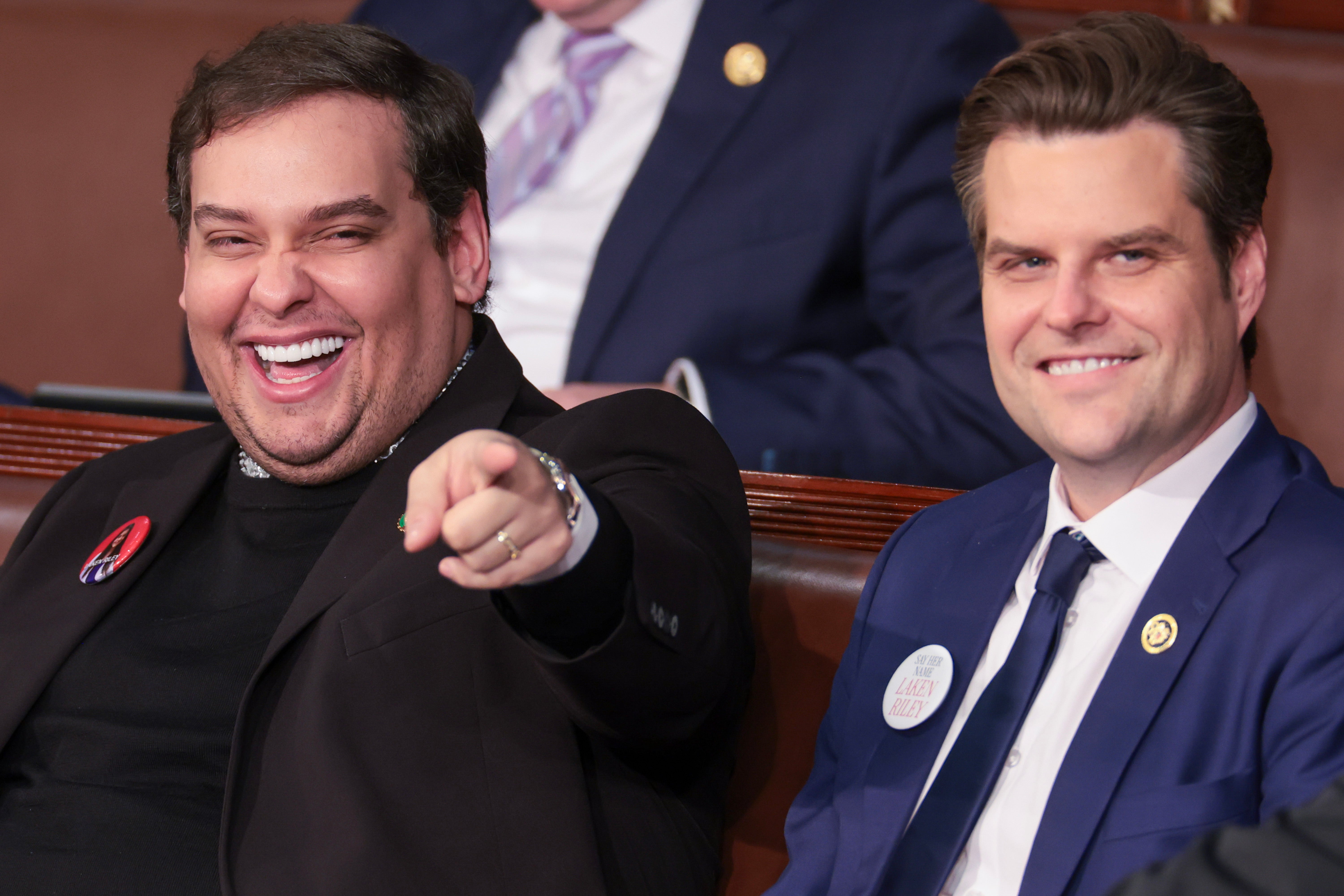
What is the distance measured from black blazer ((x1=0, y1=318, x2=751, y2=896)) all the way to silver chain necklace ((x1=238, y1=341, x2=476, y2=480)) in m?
0.09

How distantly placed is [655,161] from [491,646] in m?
1.24

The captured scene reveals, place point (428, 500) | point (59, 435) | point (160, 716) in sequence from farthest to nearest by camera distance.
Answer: point (59, 435), point (160, 716), point (428, 500)

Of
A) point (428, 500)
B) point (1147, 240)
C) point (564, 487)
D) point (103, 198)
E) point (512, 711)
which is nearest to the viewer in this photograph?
point (428, 500)

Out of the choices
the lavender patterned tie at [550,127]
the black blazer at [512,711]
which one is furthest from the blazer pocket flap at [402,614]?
the lavender patterned tie at [550,127]

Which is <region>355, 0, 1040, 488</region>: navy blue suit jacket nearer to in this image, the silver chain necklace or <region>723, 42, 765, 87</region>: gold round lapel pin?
<region>723, 42, 765, 87</region>: gold round lapel pin

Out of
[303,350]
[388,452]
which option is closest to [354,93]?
[303,350]

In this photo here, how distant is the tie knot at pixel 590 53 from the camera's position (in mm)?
2363

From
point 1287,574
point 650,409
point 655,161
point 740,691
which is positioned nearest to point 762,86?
point 655,161

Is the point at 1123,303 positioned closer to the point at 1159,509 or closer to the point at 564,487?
the point at 1159,509

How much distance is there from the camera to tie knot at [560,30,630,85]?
2.36 meters

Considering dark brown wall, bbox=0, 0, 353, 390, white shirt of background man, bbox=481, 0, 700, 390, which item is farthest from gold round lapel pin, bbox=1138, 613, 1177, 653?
dark brown wall, bbox=0, 0, 353, 390

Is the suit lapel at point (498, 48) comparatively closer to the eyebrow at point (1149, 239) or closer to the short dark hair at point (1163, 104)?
the short dark hair at point (1163, 104)

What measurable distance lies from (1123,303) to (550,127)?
57.8 inches

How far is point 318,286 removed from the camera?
4.60ft
